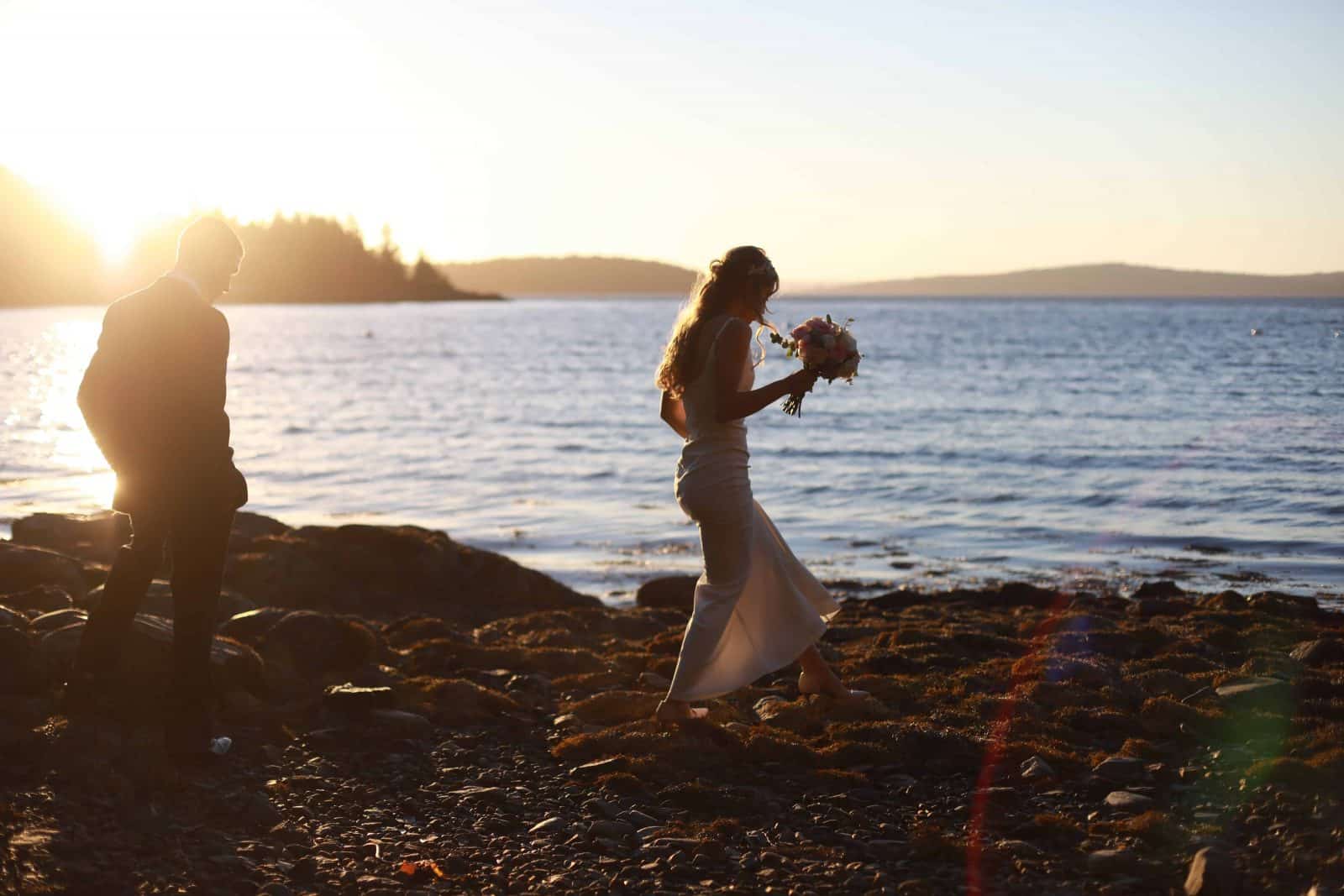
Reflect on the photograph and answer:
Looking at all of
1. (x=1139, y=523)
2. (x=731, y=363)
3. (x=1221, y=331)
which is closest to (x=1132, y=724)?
(x=731, y=363)

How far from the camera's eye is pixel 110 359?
17.9 feet

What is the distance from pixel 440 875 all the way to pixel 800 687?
2743 millimetres

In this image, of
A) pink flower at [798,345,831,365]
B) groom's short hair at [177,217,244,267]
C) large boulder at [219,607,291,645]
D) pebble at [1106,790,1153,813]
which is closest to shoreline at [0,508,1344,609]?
large boulder at [219,607,291,645]

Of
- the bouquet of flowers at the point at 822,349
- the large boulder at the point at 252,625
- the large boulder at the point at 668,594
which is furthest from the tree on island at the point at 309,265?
the bouquet of flowers at the point at 822,349

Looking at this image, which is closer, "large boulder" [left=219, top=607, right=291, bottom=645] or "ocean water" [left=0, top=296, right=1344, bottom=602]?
"large boulder" [left=219, top=607, right=291, bottom=645]

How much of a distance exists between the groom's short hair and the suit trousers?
1081 millimetres

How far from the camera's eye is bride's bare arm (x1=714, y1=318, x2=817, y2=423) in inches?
234

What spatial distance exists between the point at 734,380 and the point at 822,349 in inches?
18.9

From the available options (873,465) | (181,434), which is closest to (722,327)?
(181,434)

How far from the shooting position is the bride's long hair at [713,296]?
5984 mm

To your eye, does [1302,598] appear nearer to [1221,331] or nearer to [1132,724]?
[1132,724]

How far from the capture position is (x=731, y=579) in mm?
6344

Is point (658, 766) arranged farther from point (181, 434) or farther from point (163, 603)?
point (163, 603)

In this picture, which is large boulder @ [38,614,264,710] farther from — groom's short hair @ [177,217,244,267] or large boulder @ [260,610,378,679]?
groom's short hair @ [177,217,244,267]
